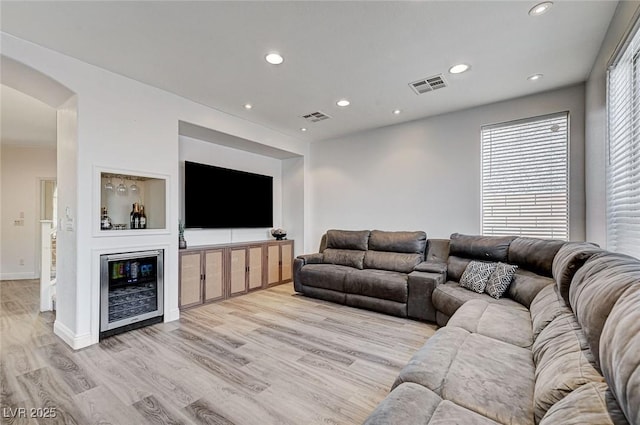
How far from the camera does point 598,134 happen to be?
2658 millimetres

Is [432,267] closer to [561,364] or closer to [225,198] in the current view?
[561,364]

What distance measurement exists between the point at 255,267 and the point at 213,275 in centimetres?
78

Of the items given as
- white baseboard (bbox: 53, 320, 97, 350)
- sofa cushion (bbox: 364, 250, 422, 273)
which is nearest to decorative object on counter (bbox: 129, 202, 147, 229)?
white baseboard (bbox: 53, 320, 97, 350)

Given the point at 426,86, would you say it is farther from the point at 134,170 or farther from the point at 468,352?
the point at 134,170

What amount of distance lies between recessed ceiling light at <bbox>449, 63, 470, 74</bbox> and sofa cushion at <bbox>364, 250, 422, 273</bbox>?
2.33 meters

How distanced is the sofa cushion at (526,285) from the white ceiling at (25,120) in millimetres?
5980

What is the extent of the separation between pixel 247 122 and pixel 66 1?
2490mm

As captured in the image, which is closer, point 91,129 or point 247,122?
point 91,129

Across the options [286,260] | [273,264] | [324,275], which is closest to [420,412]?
[324,275]

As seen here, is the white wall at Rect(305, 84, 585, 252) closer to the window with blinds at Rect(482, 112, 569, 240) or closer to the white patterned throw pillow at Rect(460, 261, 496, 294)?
the window with blinds at Rect(482, 112, 569, 240)

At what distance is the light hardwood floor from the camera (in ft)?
5.87

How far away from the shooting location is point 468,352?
158 centimetres

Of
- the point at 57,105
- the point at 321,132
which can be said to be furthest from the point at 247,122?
the point at 57,105

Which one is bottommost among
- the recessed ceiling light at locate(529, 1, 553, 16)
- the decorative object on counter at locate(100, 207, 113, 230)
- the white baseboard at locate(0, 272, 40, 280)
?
the white baseboard at locate(0, 272, 40, 280)
